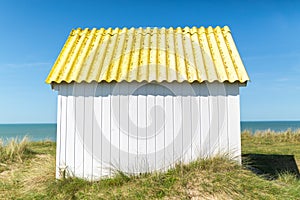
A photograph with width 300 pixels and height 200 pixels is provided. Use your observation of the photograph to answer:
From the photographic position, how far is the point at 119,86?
596cm

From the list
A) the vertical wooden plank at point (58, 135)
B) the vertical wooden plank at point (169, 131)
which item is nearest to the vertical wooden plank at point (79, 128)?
the vertical wooden plank at point (58, 135)

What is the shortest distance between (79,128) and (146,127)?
62.3 inches

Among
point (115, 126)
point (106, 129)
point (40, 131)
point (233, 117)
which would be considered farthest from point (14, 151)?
point (40, 131)

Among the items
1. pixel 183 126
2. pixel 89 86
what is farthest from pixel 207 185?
pixel 89 86

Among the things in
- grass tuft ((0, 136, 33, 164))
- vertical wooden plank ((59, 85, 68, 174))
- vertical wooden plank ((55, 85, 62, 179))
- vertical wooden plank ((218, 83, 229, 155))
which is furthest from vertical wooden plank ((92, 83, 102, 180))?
grass tuft ((0, 136, 33, 164))

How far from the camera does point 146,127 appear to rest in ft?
19.4

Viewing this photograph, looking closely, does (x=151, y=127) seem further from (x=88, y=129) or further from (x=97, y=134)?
(x=88, y=129)

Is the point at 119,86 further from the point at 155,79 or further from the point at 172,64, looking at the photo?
the point at 172,64

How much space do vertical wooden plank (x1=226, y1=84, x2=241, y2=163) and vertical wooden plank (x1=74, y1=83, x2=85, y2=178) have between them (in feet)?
11.3

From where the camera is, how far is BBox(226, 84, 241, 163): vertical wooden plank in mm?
5840

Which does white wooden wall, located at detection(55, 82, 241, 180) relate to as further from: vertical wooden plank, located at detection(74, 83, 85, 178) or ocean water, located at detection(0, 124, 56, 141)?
ocean water, located at detection(0, 124, 56, 141)

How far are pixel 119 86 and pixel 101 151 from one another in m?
1.58

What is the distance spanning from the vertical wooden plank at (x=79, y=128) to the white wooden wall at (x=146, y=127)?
0.07 ft

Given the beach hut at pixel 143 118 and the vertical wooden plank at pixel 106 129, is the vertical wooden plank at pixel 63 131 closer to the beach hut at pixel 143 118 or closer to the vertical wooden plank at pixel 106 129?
the beach hut at pixel 143 118
